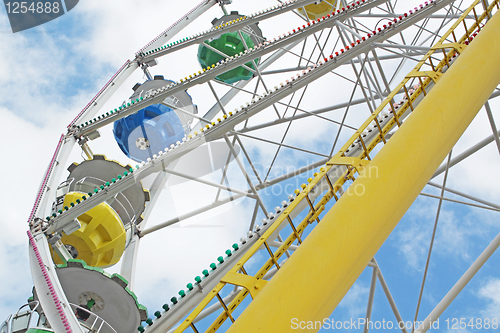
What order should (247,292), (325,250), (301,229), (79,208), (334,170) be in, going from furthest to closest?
(79,208), (334,170), (301,229), (247,292), (325,250)

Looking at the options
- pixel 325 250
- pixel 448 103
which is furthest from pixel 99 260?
pixel 448 103

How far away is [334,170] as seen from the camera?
5738mm

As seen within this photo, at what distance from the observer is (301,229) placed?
191 inches

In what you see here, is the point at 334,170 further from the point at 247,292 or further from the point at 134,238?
the point at 134,238

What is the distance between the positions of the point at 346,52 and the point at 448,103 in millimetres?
4502

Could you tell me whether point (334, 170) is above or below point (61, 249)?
above

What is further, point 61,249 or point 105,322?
point 61,249

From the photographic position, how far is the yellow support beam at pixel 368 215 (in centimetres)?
345

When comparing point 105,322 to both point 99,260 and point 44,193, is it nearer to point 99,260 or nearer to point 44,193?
point 99,260

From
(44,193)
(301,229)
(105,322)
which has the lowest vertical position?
(105,322)

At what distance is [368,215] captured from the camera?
3.97m

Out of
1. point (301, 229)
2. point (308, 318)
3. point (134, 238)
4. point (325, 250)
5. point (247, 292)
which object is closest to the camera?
point (308, 318)

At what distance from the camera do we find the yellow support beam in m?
3.45

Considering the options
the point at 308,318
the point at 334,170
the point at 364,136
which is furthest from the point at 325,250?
the point at 364,136
